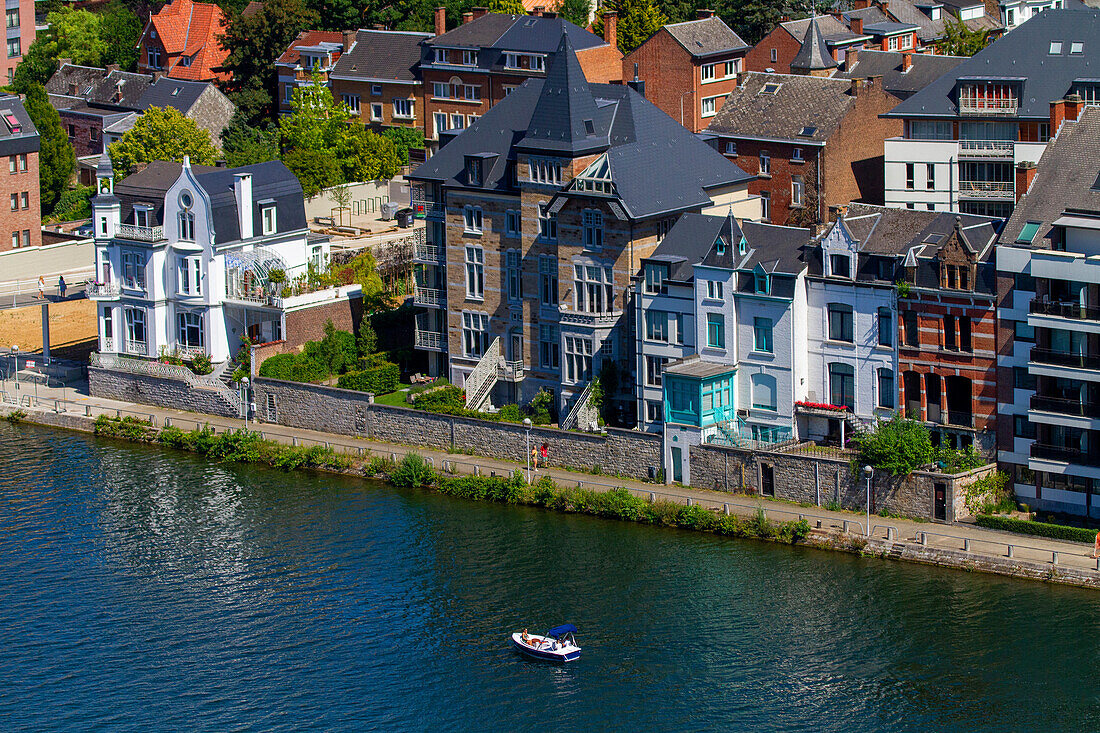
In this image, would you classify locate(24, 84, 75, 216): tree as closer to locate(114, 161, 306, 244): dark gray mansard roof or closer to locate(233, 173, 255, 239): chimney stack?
locate(114, 161, 306, 244): dark gray mansard roof

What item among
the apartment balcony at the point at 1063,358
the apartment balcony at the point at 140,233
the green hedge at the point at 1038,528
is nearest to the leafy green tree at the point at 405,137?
the apartment balcony at the point at 140,233

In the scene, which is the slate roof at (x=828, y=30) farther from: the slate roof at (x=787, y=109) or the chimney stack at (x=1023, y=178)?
the chimney stack at (x=1023, y=178)

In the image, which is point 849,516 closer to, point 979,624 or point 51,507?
point 979,624

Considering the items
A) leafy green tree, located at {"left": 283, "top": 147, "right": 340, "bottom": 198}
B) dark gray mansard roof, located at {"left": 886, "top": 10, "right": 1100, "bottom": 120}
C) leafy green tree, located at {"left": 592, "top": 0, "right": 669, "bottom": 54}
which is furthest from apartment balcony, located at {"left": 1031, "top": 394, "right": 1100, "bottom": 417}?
leafy green tree, located at {"left": 592, "top": 0, "right": 669, "bottom": 54}

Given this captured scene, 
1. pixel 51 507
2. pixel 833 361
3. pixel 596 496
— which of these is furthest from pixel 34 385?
pixel 833 361

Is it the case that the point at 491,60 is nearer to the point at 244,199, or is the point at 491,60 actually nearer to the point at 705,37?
the point at 705,37
